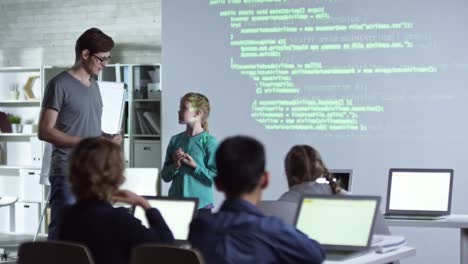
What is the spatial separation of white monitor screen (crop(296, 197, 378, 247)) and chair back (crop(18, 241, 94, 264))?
1006 millimetres

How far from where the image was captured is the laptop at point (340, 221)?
3.31 meters

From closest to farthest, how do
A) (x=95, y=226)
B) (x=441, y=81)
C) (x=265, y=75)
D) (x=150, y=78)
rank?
(x=95, y=226), (x=441, y=81), (x=265, y=75), (x=150, y=78)

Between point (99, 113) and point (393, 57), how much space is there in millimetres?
3201

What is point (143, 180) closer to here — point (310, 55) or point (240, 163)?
point (310, 55)

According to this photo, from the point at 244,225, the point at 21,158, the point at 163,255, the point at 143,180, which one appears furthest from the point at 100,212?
the point at 21,158

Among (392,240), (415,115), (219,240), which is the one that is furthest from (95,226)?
(415,115)

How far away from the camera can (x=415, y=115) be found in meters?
6.93

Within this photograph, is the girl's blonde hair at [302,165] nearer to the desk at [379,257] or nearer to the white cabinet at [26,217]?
the desk at [379,257]

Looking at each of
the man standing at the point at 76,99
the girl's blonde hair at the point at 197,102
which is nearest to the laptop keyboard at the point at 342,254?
the man standing at the point at 76,99

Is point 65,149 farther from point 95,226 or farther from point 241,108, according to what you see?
point 241,108

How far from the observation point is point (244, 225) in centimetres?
254

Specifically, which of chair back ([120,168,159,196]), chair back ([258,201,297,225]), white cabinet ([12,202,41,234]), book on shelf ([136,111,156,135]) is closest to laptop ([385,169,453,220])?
chair back ([258,201,297,225])

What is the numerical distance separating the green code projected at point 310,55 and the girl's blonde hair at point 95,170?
14.4ft

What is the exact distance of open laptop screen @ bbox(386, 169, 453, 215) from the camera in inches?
208
